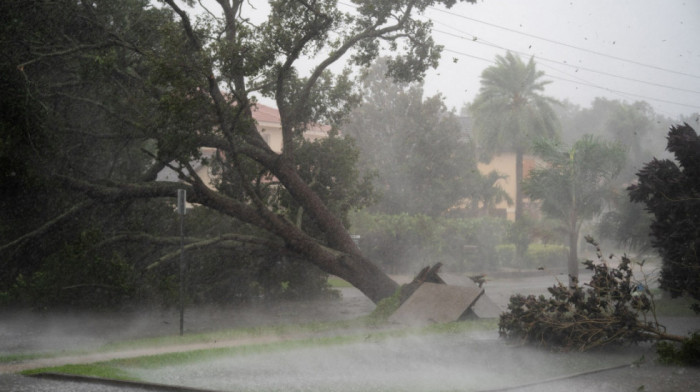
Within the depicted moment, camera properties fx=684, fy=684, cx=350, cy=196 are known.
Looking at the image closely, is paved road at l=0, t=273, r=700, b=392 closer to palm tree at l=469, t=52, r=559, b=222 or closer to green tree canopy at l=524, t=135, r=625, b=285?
green tree canopy at l=524, t=135, r=625, b=285

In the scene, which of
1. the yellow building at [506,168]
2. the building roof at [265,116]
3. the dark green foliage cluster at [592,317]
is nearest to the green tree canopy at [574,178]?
the dark green foliage cluster at [592,317]

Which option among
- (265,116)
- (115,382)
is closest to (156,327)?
(115,382)

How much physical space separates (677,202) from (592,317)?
5.39 meters

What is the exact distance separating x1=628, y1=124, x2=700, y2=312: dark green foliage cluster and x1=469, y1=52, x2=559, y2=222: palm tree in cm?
2478

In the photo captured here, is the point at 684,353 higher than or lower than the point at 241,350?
higher

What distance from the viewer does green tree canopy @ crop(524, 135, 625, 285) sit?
26.2m

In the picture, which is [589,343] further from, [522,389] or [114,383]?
[114,383]

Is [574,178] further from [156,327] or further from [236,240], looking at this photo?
[156,327]

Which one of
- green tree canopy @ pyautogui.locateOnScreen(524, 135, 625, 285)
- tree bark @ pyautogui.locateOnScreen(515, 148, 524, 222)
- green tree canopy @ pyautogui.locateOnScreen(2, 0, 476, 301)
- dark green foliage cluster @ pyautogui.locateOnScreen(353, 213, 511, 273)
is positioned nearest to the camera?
green tree canopy @ pyautogui.locateOnScreen(2, 0, 476, 301)

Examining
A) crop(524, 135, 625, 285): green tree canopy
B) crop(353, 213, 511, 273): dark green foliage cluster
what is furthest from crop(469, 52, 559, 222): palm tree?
crop(524, 135, 625, 285): green tree canopy

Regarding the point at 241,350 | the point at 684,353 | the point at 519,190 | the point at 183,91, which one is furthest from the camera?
the point at 519,190

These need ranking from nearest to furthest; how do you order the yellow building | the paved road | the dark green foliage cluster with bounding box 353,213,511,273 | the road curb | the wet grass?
1. the road curb
2. the paved road
3. the wet grass
4. the dark green foliage cluster with bounding box 353,213,511,273
5. the yellow building

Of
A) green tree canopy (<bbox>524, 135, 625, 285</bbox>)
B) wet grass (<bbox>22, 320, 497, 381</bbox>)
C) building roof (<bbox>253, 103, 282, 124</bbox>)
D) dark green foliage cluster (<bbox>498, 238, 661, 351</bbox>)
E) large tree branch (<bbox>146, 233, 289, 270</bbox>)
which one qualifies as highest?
building roof (<bbox>253, 103, 282, 124</bbox>)

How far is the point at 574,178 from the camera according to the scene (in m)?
27.2
